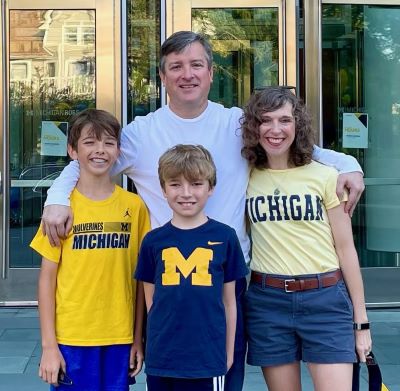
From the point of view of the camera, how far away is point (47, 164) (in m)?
6.99

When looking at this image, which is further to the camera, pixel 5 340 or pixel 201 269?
pixel 5 340

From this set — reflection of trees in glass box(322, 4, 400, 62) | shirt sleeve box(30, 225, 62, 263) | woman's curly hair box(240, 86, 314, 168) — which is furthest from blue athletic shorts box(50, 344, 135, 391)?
reflection of trees in glass box(322, 4, 400, 62)

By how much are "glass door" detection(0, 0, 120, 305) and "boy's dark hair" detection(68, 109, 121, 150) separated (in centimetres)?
398

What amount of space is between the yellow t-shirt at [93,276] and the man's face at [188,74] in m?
0.54

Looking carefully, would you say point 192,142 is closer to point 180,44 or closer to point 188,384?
point 180,44

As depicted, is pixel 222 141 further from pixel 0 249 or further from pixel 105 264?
pixel 0 249

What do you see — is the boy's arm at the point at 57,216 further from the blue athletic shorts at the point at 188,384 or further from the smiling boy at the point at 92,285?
the blue athletic shorts at the point at 188,384

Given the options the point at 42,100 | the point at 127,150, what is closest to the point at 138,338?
the point at 127,150

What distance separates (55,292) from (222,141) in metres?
0.92

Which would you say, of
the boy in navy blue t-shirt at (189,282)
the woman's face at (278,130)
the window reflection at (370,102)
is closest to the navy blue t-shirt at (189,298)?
the boy in navy blue t-shirt at (189,282)

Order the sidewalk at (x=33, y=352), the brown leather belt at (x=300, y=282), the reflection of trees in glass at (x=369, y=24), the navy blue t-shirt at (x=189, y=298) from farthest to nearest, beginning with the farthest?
the reflection of trees in glass at (x=369, y=24) → the sidewalk at (x=33, y=352) → the brown leather belt at (x=300, y=282) → the navy blue t-shirt at (x=189, y=298)

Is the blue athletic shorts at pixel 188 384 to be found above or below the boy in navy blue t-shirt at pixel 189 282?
below

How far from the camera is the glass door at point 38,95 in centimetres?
686

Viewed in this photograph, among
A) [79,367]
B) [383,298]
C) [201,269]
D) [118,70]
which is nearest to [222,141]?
[201,269]
